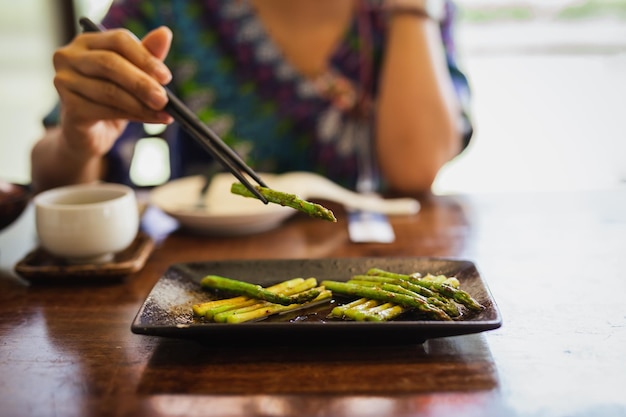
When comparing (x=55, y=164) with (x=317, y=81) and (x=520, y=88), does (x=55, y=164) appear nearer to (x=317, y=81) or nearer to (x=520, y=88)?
(x=317, y=81)

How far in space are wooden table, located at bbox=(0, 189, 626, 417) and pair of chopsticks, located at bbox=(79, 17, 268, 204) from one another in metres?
0.29

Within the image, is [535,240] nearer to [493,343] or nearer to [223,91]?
[493,343]

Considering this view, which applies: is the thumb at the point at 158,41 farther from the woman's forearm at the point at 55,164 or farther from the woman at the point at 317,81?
the woman at the point at 317,81

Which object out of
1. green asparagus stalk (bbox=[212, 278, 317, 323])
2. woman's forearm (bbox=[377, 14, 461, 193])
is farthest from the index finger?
woman's forearm (bbox=[377, 14, 461, 193])

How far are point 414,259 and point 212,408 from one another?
1.82ft

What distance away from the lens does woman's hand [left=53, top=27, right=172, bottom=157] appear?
48.5 inches

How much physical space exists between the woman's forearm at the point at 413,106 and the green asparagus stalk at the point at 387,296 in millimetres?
960

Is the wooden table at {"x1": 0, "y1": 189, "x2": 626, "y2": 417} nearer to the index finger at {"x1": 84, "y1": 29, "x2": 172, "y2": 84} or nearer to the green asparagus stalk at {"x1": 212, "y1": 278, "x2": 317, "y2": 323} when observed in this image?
the green asparagus stalk at {"x1": 212, "y1": 278, "x2": 317, "y2": 323}

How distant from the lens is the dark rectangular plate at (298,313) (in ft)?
3.01

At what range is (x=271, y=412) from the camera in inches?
31.9

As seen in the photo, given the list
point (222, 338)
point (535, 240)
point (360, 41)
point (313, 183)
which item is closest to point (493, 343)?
point (222, 338)

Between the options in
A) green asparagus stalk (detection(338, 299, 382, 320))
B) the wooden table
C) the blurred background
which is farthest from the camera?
the blurred background

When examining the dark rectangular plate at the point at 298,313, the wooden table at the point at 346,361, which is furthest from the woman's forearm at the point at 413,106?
the dark rectangular plate at the point at 298,313

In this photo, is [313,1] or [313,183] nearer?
[313,183]
